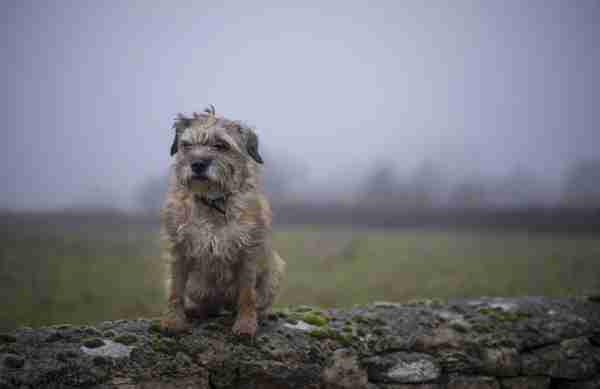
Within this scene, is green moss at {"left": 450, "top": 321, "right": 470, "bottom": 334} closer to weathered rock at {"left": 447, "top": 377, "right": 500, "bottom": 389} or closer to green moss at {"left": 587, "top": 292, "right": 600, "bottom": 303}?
weathered rock at {"left": 447, "top": 377, "right": 500, "bottom": 389}

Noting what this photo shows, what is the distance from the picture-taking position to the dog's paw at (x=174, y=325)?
436 cm

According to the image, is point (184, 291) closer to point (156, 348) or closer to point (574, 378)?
point (156, 348)

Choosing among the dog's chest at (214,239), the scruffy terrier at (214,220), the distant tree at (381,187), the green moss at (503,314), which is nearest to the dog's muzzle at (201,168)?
the scruffy terrier at (214,220)

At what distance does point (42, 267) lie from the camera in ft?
31.0

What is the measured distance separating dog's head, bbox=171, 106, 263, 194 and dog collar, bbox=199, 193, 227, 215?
0.10 meters

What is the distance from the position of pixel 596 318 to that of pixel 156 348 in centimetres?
597

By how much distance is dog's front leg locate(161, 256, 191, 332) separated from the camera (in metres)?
4.45

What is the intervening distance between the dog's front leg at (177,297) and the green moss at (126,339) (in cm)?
33

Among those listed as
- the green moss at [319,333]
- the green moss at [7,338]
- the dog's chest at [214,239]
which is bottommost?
the green moss at [319,333]

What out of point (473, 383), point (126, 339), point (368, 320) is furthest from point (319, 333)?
point (126, 339)

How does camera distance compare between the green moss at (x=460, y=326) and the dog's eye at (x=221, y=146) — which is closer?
the dog's eye at (x=221, y=146)

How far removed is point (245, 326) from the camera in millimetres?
4441

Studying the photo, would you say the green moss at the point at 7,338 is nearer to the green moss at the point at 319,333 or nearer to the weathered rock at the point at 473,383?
the green moss at the point at 319,333

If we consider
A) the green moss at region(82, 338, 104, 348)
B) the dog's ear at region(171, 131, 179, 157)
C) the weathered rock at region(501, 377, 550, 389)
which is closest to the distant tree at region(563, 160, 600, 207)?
the weathered rock at region(501, 377, 550, 389)
